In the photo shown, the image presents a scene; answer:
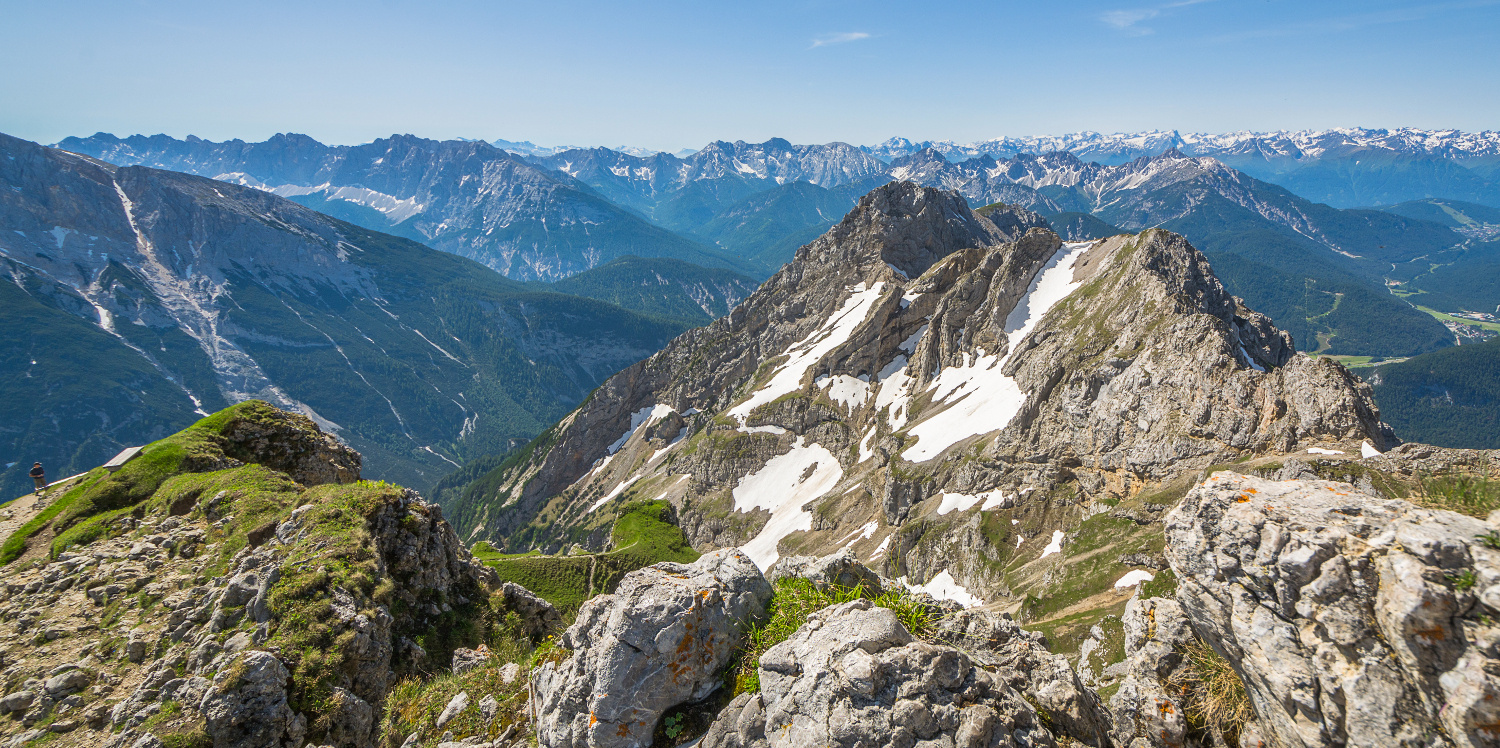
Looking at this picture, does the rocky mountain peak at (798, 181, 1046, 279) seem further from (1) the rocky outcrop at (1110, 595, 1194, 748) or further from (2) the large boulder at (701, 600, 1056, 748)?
(2) the large boulder at (701, 600, 1056, 748)

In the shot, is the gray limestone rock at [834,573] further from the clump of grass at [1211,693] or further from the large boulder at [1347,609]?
the large boulder at [1347,609]

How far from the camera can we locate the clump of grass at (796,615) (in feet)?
30.8

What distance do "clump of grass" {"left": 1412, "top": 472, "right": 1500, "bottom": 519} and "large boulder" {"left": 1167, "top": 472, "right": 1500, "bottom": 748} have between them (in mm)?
977

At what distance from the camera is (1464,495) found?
24.4ft

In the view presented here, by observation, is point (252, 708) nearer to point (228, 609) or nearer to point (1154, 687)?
point (228, 609)

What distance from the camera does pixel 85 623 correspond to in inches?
622

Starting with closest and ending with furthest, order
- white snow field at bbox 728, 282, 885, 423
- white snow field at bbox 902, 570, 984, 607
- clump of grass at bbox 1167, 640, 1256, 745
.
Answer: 1. clump of grass at bbox 1167, 640, 1256, 745
2. white snow field at bbox 902, 570, 984, 607
3. white snow field at bbox 728, 282, 885, 423

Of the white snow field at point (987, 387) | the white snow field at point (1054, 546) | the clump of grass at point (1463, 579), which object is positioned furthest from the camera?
the white snow field at point (987, 387)

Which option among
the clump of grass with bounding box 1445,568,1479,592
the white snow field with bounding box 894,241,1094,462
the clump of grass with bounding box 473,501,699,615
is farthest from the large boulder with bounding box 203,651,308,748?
the white snow field with bounding box 894,241,1094,462

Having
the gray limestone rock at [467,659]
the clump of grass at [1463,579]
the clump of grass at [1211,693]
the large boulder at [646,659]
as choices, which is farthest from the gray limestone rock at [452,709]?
the clump of grass at [1463,579]

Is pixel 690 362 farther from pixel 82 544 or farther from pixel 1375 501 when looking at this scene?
pixel 1375 501

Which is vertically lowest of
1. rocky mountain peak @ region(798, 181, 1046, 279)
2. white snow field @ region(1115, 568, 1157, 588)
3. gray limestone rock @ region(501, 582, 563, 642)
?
white snow field @ region(1115, 568, 1157, 588)

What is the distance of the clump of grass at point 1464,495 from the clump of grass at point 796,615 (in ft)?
21.9

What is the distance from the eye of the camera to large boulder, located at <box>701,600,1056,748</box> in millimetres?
7430
